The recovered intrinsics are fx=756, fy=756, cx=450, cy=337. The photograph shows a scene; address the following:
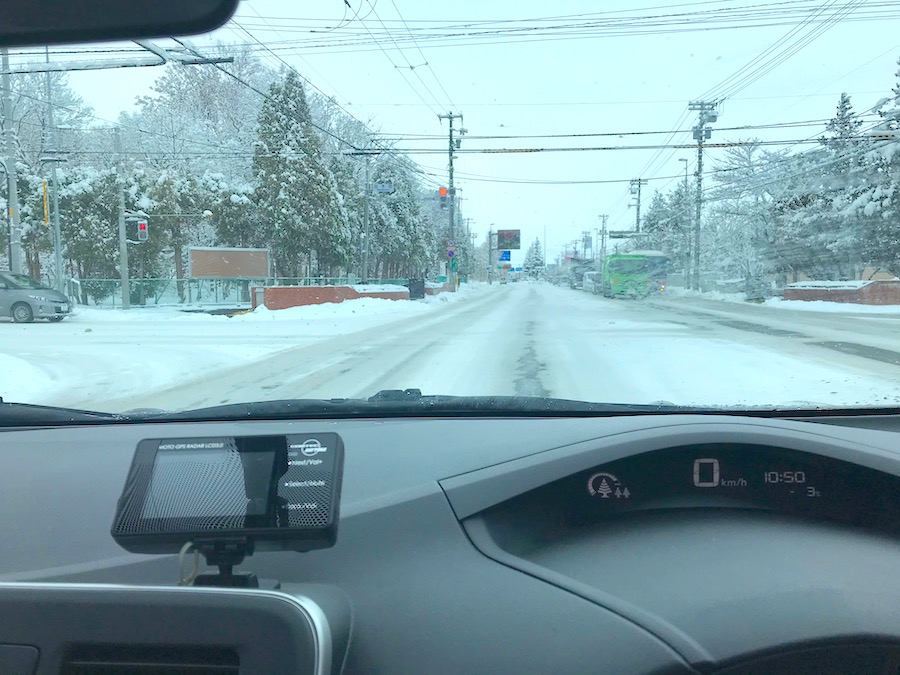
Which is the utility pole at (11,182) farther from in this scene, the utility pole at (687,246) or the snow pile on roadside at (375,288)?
the utility pole at (687,246)


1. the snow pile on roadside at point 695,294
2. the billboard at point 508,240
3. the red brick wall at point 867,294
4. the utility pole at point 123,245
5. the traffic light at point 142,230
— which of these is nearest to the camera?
the red brick wall at point 867,294

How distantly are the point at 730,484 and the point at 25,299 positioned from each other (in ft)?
31.4

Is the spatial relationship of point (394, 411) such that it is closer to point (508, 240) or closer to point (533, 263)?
point (508, 240)

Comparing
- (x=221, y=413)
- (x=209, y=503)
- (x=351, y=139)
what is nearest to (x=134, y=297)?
(x=351, y=139)

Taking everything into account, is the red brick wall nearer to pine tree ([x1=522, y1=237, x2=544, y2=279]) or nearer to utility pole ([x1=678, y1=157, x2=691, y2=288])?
utility pole ([x1=678, y1=157, x2=691, y2=288])

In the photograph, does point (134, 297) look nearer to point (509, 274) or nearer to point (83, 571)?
point (83, 571)

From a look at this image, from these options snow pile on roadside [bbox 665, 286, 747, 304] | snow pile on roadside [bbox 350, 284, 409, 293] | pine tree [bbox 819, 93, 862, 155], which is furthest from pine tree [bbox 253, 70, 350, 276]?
→ snow pile on roadside [bbox 665, 286, 747, 304]

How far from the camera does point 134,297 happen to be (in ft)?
83.0

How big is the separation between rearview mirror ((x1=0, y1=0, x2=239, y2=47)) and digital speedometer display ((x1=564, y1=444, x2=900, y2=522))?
1.97 metres

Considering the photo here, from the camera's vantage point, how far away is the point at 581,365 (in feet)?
29.3

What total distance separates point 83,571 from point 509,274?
12642 centimetres

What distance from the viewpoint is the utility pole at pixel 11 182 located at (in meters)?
9.10

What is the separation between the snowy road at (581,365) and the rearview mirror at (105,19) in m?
3.89

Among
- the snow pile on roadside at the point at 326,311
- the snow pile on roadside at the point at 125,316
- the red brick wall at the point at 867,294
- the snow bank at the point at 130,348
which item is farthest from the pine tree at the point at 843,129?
the snow pile on roadside at the point at 326,311
